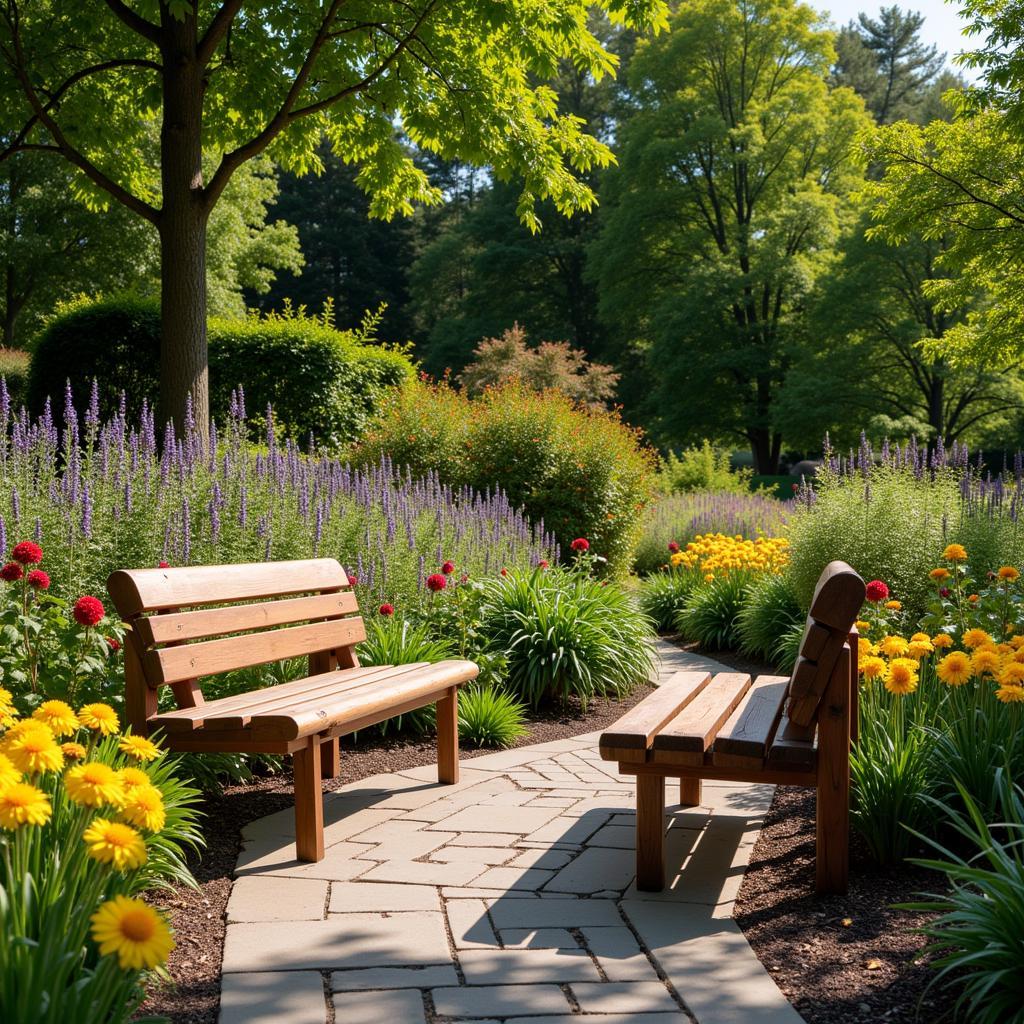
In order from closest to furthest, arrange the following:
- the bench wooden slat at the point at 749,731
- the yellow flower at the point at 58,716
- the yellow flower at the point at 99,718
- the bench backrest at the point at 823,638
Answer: the yellow flower at the point at 58,716, the yellow flower at the point at 99,718, the bench backrest at the point at 823,638, the bench wooden slat at the point at 749,731

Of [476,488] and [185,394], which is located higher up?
[185,394]

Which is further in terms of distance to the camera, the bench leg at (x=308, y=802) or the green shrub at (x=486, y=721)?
the green shrub at (x=486, y=721)

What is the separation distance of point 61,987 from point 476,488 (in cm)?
1025

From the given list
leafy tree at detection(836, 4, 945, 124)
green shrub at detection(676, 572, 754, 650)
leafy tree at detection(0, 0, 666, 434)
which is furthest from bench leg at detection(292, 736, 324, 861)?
leafy tree at detection(836, 4, 945, 124)

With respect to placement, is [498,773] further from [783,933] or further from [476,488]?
[476,488]

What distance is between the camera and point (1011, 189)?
9.68m

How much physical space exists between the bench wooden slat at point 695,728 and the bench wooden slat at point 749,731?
0.03m

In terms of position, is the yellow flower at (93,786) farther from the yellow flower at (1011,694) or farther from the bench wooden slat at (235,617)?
the yellow flower at (1011,694)

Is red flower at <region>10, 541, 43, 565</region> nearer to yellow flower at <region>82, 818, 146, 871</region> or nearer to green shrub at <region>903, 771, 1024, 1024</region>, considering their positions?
yellow flower at <region>82, 818, 146, 871</region>

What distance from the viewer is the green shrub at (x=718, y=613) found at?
9594mm

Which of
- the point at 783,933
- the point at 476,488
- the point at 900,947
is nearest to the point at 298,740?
the point at 783,933

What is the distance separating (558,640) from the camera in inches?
270

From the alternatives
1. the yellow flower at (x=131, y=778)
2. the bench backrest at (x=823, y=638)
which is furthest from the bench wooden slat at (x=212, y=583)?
the bench backrest at (x=823, y=638)

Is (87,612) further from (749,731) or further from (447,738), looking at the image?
(749,731)
